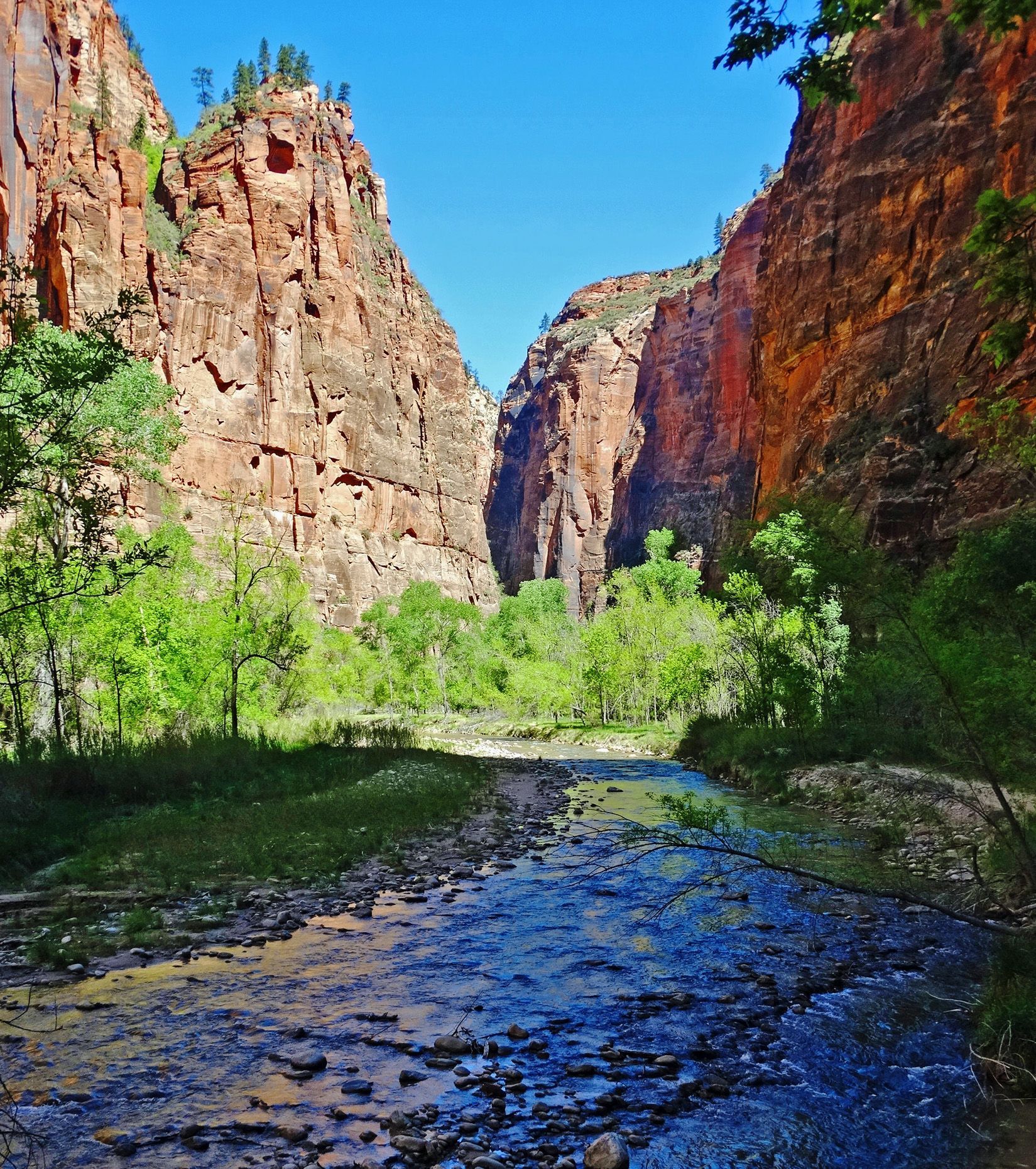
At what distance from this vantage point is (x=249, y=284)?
8225cm

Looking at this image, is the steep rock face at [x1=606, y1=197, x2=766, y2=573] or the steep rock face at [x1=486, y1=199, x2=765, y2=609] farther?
the steep rock face at [x1=486, y1=199, x2=765, y2=609]

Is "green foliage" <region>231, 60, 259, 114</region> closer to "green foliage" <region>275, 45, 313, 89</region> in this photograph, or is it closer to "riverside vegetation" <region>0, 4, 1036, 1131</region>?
"green foliage" <region>275, 45, 313, 89</region>

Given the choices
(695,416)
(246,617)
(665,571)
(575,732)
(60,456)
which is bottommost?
(575,732)

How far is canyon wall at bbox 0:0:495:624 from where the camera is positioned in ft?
232

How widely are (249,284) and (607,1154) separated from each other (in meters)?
90.5

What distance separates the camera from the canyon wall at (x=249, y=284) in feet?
232

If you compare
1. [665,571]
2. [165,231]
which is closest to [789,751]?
[665,571]

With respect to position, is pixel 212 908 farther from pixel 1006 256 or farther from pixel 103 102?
pixel 103 102

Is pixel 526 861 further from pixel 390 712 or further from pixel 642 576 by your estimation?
pixel 642 576

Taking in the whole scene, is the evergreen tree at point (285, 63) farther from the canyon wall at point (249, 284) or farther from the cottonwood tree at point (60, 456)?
the cottonwood tree at point (60, 456)

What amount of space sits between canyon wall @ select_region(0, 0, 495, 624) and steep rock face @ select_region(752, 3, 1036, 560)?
160 ft

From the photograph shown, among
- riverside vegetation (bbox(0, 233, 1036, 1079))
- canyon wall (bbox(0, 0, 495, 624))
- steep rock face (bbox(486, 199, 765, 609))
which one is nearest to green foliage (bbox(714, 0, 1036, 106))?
riverside vegetation (bbox(0, 233, 1036, 1079))

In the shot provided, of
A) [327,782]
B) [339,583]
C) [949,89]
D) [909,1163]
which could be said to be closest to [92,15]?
[339,583]

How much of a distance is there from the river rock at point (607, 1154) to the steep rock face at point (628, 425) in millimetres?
83786
